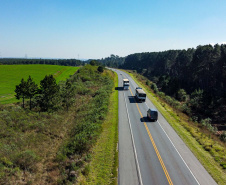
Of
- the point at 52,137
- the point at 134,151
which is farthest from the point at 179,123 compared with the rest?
the point at 52,137

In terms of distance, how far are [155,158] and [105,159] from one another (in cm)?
562

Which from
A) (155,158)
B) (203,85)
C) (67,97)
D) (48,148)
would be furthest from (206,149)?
(203,85)

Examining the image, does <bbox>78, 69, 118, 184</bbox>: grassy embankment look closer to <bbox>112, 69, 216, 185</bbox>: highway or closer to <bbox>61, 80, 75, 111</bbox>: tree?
<bbox>112, 69, 216, 185</bbox>: highway

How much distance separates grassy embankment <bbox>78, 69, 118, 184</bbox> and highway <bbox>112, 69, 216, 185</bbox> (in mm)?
708

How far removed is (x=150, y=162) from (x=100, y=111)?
50.2 feet

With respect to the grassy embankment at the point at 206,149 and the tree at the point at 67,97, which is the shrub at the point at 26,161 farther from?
the tree at the point at 67,97

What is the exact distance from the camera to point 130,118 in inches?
1200

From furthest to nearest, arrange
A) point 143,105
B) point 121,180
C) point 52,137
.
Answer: point 143,105, point 52,137, point 121,180

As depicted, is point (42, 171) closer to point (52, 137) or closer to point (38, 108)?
point (52, 137)

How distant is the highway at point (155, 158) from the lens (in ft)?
50.8

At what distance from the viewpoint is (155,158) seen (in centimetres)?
1856

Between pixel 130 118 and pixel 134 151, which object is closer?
pixel 134 151

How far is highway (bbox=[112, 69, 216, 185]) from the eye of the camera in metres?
15.5

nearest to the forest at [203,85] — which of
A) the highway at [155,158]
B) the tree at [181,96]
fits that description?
the tree at [181,96]
